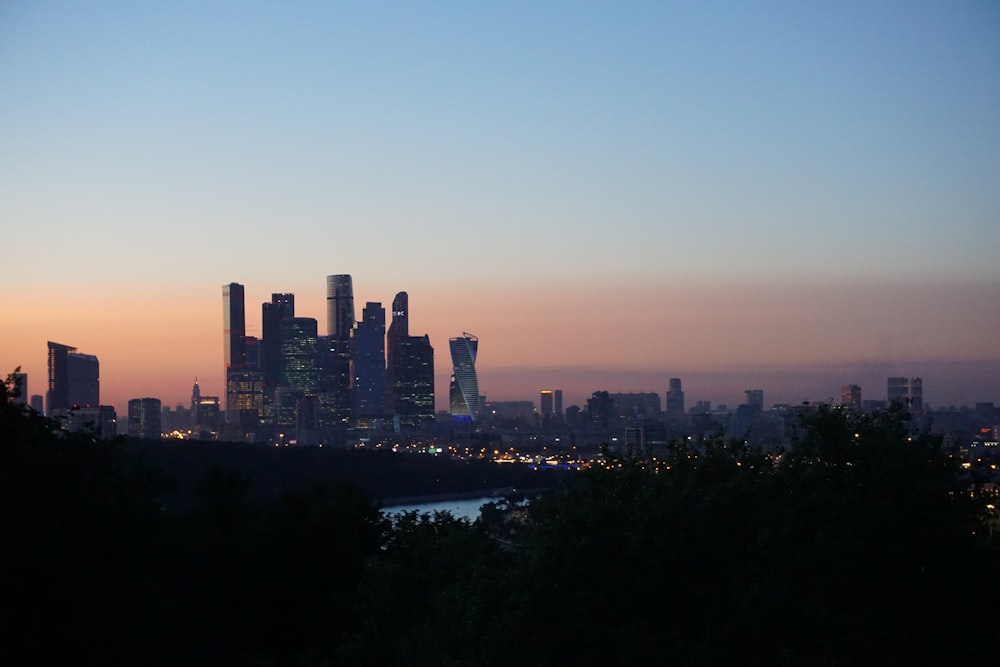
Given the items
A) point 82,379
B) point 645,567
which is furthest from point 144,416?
point 645,567

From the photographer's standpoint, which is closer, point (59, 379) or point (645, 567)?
point (645, 567)

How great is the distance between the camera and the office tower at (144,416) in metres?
172

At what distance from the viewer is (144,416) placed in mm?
175500

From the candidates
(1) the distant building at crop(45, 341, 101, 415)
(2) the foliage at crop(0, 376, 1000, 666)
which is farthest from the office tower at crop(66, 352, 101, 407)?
(2) the foliage at crop(0, 376, 1000, 666)

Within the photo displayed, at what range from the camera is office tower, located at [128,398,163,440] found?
17160 cm

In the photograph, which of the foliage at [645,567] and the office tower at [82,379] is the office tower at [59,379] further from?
the foliage at [645,567]

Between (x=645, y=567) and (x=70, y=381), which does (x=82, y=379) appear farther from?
(x=645, y=567)

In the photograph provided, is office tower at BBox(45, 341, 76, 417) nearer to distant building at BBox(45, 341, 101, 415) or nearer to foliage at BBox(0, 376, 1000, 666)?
distant building at BBox(45, 341, 101, 415)

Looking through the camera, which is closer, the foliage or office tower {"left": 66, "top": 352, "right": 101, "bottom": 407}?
the foliage


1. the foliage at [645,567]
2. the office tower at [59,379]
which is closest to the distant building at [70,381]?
the office tower at [59,379]

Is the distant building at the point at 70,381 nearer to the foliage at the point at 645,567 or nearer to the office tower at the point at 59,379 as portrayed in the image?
the office tower at the point at 59,379

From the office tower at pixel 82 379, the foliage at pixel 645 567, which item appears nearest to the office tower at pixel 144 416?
the office tower at pixel 82 379

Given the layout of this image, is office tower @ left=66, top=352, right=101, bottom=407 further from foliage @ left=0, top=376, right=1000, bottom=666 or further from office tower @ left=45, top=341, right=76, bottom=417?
foliage @ left=0, top=376, right=1000, bottom=666

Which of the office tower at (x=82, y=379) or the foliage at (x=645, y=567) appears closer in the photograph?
the foliage at (x=645, y=567)
